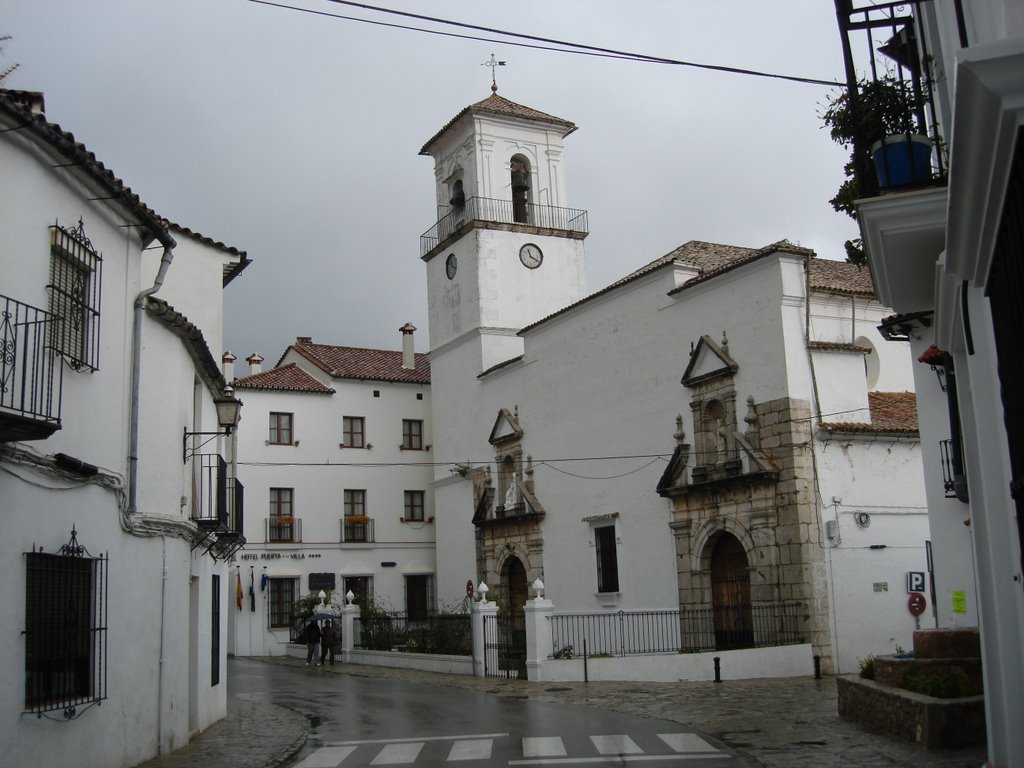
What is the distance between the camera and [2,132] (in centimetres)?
893

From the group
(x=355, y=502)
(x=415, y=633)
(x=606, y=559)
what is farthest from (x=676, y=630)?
(x=355, y=502)

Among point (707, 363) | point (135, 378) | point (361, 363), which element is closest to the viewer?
point (135, 378)

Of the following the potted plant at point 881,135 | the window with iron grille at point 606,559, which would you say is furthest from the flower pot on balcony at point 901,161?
the window with iron grille at point 606,559

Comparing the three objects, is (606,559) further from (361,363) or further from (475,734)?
(361,363)

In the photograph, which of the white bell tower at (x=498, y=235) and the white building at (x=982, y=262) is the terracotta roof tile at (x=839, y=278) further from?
the white building at (x=982, y=262)

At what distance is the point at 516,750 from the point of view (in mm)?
12633

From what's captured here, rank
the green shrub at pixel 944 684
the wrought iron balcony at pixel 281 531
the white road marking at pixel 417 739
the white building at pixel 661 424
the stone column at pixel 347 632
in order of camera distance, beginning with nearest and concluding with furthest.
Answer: the green shrub at pixel 944 684 < the white road marking at pixel 417 739 < the white building at pixel 661 424 < the stone column at pixel 347 632 < the wrought iron balcony at pixel 281 531

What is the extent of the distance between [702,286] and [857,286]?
150 inches

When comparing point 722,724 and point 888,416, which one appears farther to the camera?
point 888,416

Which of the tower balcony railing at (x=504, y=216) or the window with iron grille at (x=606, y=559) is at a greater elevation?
the tower balcony railing at (x=504, y=216)

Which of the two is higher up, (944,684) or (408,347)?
(408,347)

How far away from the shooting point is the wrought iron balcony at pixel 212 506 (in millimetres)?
15367

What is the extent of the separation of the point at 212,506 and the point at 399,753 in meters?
5.44

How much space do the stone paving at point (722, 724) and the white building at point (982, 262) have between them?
2914mm
